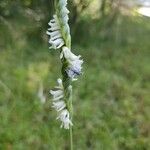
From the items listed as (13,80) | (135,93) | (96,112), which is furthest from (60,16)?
(135,93)

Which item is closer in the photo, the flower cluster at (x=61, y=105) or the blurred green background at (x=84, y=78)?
the flower cluster at (x=61, y=105)

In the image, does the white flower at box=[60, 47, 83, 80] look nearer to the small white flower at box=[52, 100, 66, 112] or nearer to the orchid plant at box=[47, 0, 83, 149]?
the orchid plant at box=[47, 0, 83, 149]

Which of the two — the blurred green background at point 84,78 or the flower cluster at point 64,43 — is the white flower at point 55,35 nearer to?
the flower cluster at point 64,43

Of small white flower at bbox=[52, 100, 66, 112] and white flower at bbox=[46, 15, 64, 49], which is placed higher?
white flower at bbox=[46, 15, 64, 49]

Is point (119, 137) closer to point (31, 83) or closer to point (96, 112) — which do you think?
point (96, 112)

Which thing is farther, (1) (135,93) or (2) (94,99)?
(1) (135,93)

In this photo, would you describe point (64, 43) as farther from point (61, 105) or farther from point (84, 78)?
point (84, 78)

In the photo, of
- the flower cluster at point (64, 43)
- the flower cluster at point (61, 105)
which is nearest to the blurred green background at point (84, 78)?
the flower cluster at point (61, 105)

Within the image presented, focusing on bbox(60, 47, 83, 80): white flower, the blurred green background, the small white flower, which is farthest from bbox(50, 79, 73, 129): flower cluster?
the blurred green background
